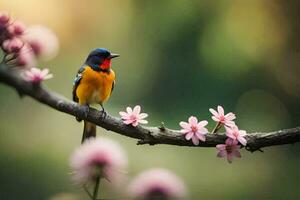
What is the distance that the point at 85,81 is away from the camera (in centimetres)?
100

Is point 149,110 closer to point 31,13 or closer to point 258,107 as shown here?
point 258,107

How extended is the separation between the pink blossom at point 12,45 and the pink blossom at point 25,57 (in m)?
0.01

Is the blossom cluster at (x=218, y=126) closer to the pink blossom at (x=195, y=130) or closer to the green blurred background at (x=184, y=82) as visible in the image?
the pink blossom at (x=195, y=130)

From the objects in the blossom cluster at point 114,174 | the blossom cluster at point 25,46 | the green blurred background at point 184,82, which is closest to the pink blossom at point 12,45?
the blossom cluster at point 25,46

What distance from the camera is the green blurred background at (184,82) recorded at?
2584 millimetres

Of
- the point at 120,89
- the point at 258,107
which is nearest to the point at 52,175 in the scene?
the point at 120,89

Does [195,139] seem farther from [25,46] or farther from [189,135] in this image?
[25,46]

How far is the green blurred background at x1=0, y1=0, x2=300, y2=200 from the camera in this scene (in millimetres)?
2584

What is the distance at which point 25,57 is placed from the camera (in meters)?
0.74

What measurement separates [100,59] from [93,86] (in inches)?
1.8

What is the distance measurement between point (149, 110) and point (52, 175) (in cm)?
62

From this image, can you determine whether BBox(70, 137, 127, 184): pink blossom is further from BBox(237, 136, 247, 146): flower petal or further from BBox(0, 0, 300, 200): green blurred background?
BBox(0, 0, 300, 200): green blurred background

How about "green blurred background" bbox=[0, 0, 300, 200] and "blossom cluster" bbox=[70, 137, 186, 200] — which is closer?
"blossom cluster" bbox=[70, 137, 186, 200]

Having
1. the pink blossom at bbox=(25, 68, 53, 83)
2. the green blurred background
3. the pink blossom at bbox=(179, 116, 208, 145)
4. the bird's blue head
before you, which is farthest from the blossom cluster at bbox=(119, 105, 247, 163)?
the green blurred background
